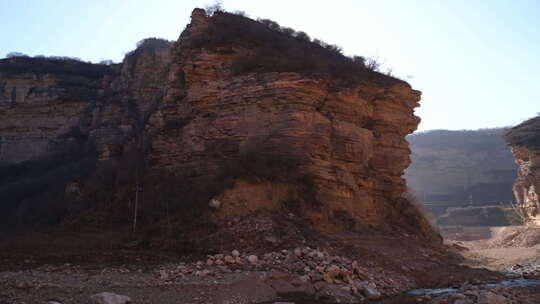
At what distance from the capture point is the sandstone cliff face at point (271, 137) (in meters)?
14.6

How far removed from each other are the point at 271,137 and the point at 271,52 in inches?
141

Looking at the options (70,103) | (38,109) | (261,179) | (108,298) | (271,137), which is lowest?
(108,298)

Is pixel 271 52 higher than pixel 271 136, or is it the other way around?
pixel 271 52

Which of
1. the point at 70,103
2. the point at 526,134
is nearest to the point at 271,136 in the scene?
the point at 70,103

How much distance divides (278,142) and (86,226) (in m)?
6.44

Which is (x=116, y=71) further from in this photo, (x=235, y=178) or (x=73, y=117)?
(x=235, y=178)

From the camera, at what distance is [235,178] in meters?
14.2

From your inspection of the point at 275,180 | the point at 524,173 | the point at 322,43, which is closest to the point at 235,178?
the point at 275,180

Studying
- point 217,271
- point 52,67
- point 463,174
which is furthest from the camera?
point 463,174

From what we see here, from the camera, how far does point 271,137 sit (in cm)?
1525

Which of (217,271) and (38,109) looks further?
(38,109)

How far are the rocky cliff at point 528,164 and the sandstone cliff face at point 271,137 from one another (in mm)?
20152

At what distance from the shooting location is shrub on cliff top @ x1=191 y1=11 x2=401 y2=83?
53.8ft

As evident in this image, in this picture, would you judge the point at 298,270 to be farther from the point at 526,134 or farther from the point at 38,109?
the point at 526,134
